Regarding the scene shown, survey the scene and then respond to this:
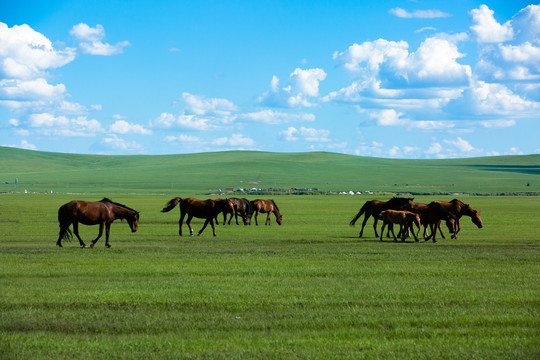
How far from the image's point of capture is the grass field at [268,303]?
33.8 feet

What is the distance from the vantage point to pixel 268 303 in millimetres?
13633

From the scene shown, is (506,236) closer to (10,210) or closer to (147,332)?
(147,332)

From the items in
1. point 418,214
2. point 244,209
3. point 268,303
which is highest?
point 418,214

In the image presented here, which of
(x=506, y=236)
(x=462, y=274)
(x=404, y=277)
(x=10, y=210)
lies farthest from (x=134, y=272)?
(x=10, y=210)

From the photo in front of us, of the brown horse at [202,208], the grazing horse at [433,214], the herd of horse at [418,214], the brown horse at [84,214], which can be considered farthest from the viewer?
the brown horse at [202,208]

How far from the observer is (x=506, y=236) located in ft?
108

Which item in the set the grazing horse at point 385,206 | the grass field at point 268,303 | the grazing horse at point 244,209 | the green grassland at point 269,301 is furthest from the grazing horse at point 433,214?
the grazing horse at point 244,209

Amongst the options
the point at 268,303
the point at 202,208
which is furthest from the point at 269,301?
the point at 202,208

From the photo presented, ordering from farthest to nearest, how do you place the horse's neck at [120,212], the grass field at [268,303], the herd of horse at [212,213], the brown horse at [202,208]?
1. the brown horse at [202,208]
2. the horse's neck at [120,212]
3. the herd of horse at [212,213]
4. the grass field at [268,303]

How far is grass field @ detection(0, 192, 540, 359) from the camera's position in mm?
10305

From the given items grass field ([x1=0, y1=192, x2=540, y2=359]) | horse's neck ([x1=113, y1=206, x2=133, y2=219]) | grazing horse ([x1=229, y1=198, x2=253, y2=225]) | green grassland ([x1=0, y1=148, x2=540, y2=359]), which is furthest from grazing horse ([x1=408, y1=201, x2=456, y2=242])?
grazing horse ([x1=229, y1=198, x2=253, y2=225])

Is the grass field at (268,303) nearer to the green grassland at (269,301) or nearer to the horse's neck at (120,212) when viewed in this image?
the green grassland at (269,301)

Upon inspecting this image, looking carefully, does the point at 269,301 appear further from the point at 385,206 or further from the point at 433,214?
the point at 385,206

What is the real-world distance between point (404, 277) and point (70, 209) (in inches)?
480
